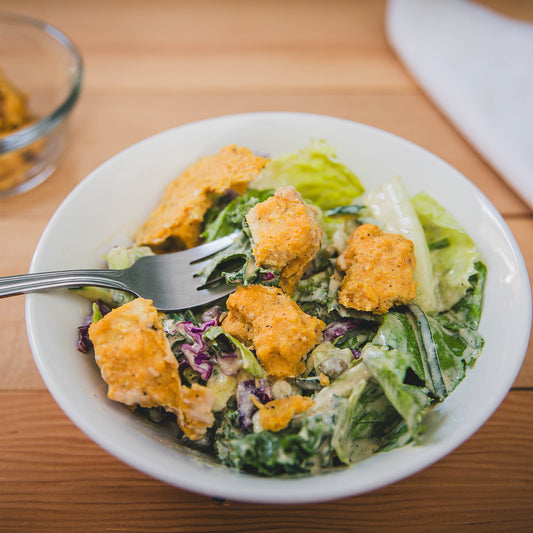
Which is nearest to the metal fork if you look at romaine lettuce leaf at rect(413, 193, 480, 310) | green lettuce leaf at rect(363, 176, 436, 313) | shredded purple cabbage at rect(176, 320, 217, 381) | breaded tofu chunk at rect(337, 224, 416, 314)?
shredded purple cabbage at rect(176, 320, 217, 381)

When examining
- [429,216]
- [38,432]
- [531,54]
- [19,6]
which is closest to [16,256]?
[38,432]

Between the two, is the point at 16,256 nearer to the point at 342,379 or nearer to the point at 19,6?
the point at 342,379

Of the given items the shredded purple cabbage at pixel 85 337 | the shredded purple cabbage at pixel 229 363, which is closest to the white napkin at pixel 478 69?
the shredded purple cabbage at pixel 229 363

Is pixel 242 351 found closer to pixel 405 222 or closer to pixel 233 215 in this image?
pixel 233 215

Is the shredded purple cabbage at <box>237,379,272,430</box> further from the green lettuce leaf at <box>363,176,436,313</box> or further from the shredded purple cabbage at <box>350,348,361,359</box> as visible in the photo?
the green lettuce leaf at <box>363,176,436,313</box>

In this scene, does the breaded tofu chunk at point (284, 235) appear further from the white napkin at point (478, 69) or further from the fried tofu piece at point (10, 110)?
the fried tofu piece at point (10, 110)
